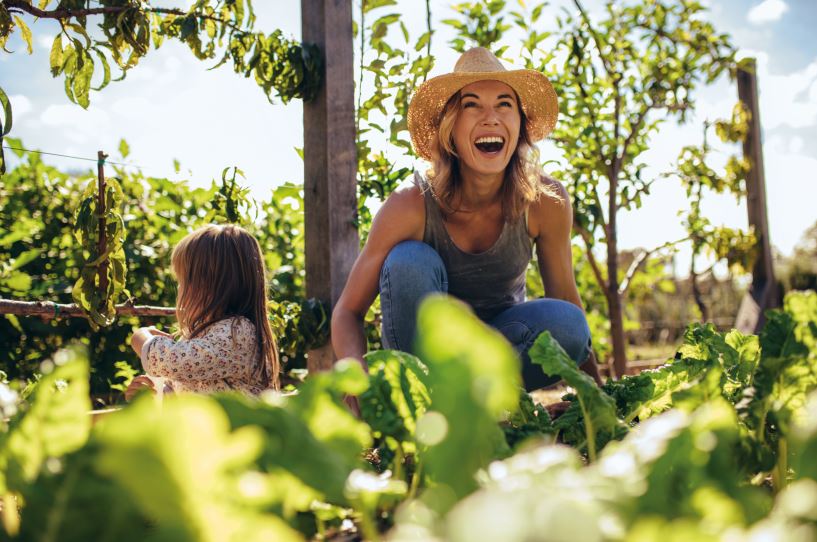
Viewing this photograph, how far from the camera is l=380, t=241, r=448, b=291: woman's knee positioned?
1899 mm

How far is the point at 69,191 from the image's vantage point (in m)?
3.42

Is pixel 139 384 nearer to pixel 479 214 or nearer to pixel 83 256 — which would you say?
pixel 83 256

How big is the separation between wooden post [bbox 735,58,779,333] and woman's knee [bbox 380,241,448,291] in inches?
159

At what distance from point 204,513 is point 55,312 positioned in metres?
1.76

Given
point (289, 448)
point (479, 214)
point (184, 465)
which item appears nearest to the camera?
point (184, 465)

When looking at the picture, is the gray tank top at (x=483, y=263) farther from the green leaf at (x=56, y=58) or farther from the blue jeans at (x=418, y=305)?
the green leaf at (x=56, y=58)

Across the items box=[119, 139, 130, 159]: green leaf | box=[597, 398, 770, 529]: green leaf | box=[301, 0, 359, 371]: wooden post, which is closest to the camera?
box=[597, 398, 770, 529]: green leaf

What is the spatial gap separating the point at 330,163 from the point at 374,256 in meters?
0.61

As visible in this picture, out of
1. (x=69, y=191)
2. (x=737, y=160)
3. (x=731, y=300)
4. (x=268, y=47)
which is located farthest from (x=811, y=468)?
(x=731, y=300)

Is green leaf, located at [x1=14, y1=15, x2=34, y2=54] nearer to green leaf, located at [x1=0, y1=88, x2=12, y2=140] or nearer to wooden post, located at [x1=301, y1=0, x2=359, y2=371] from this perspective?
green leaf, located at [x1=0, y1=88, x2=12, y2=140]

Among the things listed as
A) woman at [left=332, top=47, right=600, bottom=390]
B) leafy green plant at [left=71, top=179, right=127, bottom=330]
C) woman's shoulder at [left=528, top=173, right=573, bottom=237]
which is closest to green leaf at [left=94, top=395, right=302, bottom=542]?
woman at [left=332, top=47, right=600, bottom=390]

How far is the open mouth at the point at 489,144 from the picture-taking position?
7.22 feet

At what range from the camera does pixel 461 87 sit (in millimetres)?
2344

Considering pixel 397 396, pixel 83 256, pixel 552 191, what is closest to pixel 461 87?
pixel 552 191
